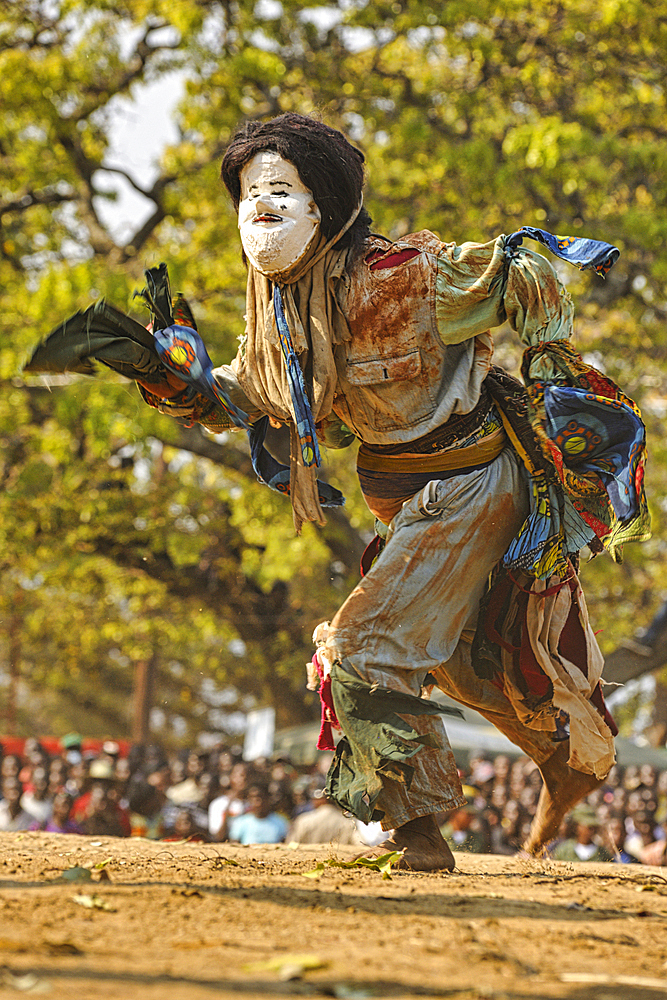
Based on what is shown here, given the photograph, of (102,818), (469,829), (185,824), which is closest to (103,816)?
(102,818)

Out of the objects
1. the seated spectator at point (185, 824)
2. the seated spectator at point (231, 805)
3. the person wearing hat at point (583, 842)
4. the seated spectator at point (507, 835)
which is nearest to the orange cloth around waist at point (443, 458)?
the person wearing hat at point (583, 842)

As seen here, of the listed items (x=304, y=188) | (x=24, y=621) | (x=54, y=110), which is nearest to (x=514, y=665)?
(x=304, y=188)

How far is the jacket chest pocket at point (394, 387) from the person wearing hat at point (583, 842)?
4.43m

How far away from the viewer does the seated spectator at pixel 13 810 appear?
9164 millimetres

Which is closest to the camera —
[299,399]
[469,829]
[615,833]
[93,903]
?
[93,903]

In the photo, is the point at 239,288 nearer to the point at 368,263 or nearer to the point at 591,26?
the point at 591,26

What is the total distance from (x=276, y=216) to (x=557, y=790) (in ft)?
7.72

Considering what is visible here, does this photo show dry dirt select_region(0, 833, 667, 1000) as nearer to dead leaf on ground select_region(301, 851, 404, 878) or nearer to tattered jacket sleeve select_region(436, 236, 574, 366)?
dead leaf on ground select_region(301, 851, 404, 878)

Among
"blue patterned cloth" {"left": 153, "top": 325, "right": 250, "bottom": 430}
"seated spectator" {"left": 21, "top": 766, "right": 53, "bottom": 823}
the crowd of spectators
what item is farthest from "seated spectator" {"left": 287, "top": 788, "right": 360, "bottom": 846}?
"blue patterned cloth" {"left": 153, "top": 325, "right": 250, "bottom": 430}

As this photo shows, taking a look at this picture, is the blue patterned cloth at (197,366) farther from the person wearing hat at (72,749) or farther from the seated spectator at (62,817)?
the person wearing hat at (72,749)

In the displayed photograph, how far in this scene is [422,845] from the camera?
127 inches

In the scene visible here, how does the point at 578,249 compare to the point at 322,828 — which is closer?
the point at 578,249

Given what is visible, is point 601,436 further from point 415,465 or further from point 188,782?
point 188,782

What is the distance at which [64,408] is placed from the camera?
400 inches
